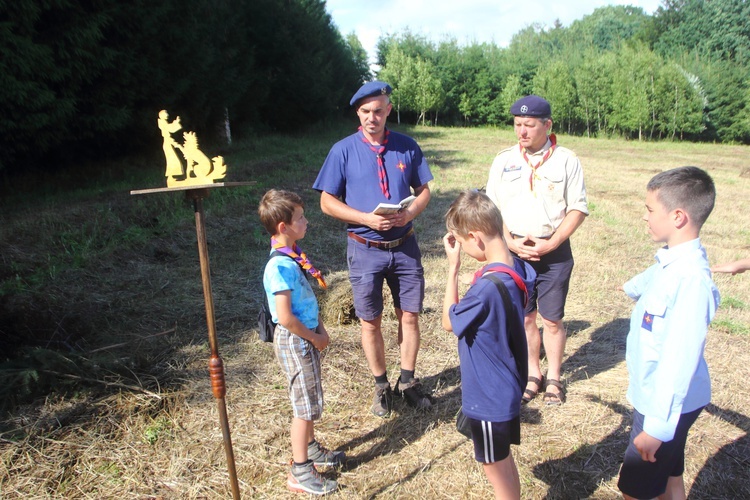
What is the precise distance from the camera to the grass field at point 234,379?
290cm

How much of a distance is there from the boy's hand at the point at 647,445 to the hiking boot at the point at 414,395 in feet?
5.88

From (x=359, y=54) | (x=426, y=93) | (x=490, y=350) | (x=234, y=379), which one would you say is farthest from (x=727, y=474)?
(x=359, y=54)

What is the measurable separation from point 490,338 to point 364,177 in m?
→ 1.51

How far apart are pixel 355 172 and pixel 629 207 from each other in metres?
8.46

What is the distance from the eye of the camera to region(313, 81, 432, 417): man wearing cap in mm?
3303

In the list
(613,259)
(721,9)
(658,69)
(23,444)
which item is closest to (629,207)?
(613,259)

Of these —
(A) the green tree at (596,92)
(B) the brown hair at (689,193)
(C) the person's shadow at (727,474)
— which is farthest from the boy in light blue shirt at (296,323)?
(A) the green tree at (596,92)

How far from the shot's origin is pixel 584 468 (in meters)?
2.94

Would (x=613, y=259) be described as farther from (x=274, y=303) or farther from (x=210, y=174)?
(x=210, y=174)

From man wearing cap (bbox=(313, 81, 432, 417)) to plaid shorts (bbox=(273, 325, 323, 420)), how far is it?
2.41ft

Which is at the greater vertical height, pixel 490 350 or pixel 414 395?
pixel 490 350

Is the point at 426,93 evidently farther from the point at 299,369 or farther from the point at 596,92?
the point at 299,369

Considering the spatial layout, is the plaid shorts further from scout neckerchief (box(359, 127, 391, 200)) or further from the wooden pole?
scout neckerchief (box(359, 127, 391, 200))

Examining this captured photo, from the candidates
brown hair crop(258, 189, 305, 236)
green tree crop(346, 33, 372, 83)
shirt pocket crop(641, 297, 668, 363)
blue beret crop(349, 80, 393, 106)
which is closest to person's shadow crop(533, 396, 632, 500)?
shirt pocket crop(641, 297, 668, 363)
